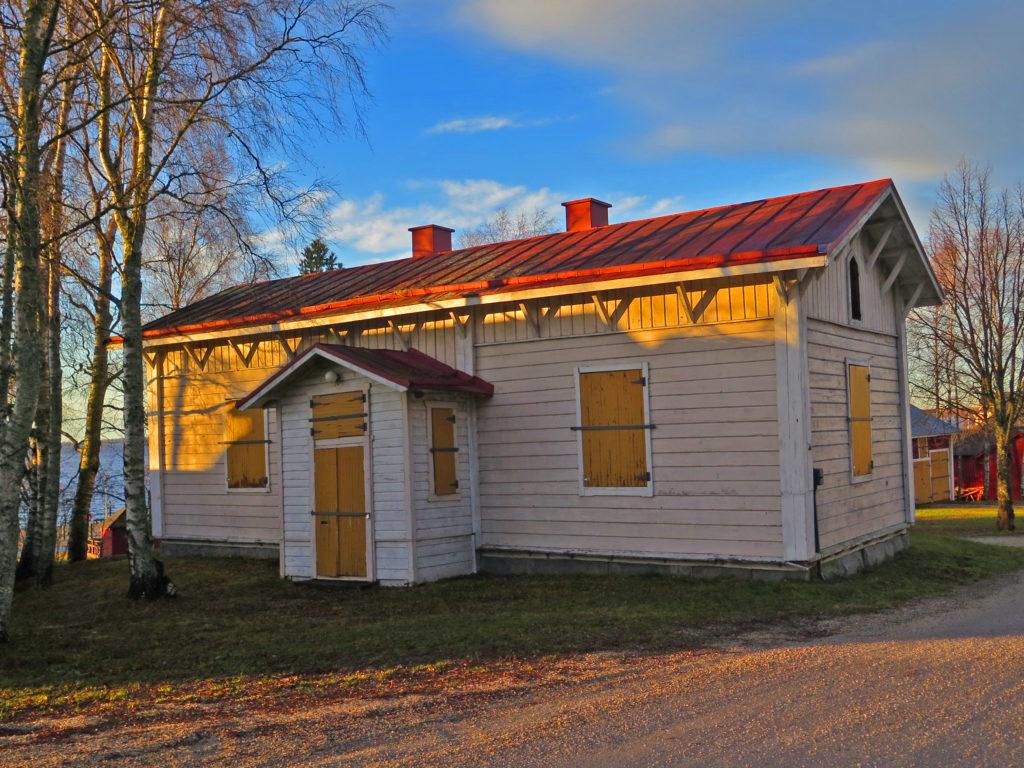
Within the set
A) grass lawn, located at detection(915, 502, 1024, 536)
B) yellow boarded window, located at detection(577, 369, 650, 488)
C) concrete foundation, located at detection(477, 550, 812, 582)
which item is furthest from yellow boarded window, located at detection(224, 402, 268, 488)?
grass lawn, located at detection(915, 502, 1024, 536)

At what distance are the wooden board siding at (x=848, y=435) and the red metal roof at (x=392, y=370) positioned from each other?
4.39 m

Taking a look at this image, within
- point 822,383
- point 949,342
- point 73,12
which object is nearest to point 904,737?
point 822,383

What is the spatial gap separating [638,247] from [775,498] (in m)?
3.96

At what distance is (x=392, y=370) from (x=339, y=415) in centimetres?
109

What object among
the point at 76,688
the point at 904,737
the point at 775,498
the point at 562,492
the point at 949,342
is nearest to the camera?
the point at 904,737

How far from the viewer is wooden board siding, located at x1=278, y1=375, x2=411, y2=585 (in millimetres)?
11953

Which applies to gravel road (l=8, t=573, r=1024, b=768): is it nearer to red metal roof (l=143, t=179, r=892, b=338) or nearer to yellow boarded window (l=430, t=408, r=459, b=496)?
red metal roof (l=143, t=179, r=892, b=338)

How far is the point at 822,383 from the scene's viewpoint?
11523 millimetres

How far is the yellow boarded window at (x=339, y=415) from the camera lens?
40.7 ft

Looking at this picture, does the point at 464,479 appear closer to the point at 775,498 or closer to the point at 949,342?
the point at 775,498

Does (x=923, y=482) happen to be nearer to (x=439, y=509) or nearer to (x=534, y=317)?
(x=534, y=317)

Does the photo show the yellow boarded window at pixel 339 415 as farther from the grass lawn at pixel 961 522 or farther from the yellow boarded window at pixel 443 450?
the grass lawn at pixel 961 522

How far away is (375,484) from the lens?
12188 mm

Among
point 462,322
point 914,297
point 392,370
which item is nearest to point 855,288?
point 914,297
